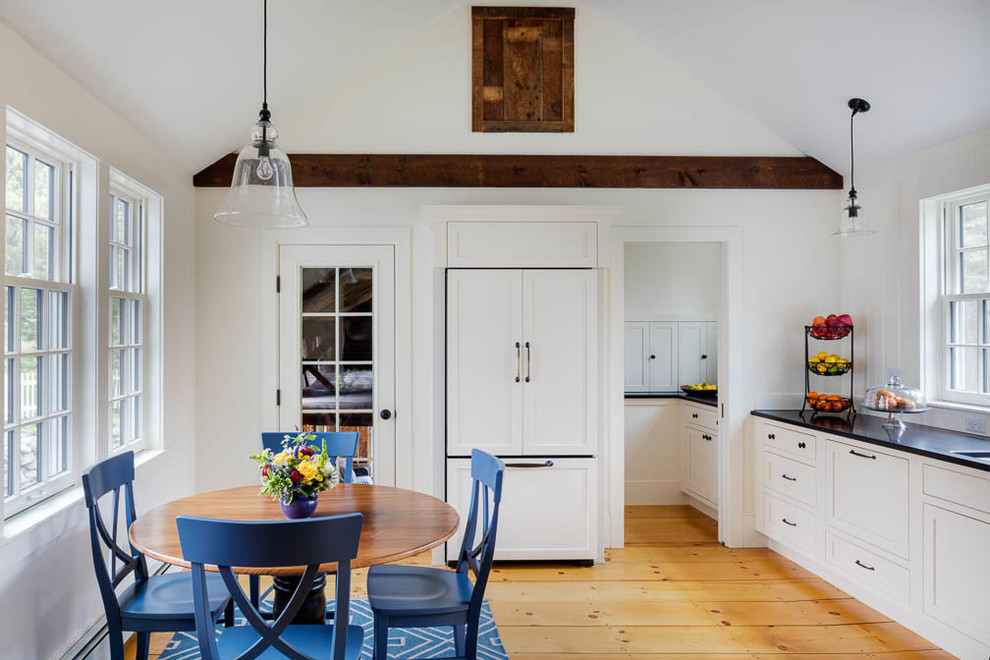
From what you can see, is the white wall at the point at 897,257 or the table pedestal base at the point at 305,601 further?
the white wall at the point at 897,257

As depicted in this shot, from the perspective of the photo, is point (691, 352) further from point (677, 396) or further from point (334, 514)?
point (334, 514)

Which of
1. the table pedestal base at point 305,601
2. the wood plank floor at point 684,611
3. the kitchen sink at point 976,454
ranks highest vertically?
the kitchen sink at point 976,454

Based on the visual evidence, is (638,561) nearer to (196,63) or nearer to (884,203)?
(884,203)

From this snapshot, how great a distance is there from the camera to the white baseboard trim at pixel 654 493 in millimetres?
A: 4777

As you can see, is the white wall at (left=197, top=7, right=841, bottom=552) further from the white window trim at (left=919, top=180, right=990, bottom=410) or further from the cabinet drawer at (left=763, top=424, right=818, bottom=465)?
the white window trim at (left=919, top=180, right=990, bottom=410)

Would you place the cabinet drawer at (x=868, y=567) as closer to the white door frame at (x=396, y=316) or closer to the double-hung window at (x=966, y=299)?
the double-hung window at (x=966, y=299)

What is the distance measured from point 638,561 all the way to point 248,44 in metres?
3.44

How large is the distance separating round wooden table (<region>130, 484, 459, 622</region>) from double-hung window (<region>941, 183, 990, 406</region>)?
9.25 ft

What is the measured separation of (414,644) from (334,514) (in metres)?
0.91

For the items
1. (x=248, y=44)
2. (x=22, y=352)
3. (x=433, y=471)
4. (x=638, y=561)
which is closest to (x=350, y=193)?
(x=248, y=44)

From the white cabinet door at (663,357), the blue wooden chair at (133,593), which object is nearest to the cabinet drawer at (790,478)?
the white cabinet door at (663,357)

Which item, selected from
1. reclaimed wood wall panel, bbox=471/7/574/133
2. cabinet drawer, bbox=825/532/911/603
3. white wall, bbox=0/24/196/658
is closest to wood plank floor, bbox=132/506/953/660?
cabinet drawer, bbox=825/532/911/603

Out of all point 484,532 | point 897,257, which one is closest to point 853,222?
point 897,257

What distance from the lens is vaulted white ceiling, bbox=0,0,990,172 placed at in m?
2.31
